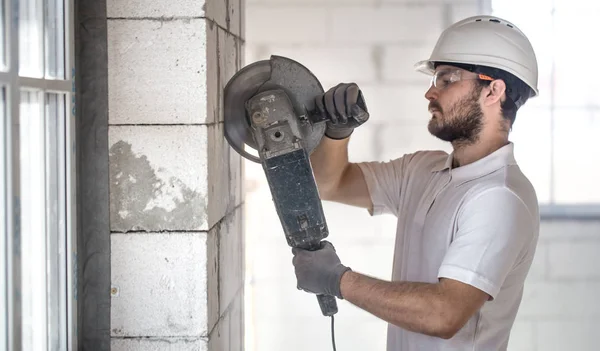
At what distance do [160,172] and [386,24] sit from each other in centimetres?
195

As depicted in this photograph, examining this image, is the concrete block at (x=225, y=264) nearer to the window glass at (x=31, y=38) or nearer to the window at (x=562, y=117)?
the window glass at (x=31, y=38)

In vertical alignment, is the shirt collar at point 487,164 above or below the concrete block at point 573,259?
above

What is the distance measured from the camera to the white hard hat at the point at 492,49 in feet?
6.40

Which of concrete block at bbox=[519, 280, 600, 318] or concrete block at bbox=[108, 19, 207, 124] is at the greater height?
concrete block at bbox=[108, 19, 207, 124]

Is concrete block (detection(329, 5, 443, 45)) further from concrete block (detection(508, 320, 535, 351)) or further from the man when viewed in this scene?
concrete block (detection(508, 320, 535, 351))

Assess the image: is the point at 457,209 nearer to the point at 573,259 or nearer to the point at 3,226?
the point at 3,226

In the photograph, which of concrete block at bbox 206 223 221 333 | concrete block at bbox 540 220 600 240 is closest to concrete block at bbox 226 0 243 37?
concrete block at bbox 206 223 221 333

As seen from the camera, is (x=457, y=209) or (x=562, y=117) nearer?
(x=457, y=209)

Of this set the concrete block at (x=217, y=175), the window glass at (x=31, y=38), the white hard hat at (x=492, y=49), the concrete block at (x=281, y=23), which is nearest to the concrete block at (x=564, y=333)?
the concrete block at (x=281, y=23)

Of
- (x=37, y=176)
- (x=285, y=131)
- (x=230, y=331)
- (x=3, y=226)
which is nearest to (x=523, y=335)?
(x=230, y=331)

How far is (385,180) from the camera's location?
7.49 ft

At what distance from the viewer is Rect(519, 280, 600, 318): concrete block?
349 centimetres

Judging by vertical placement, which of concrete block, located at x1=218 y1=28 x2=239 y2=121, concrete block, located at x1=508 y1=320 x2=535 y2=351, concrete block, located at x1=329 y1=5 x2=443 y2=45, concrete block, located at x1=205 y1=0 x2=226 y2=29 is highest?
concrete block, located at x1=329 y1=5 x2=443 y2=45

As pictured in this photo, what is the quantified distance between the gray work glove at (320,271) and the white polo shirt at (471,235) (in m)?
0.25
